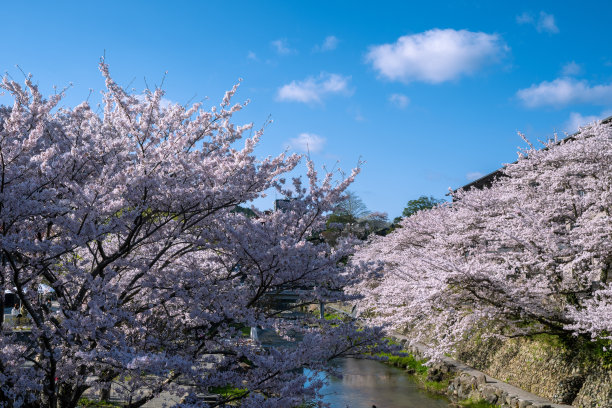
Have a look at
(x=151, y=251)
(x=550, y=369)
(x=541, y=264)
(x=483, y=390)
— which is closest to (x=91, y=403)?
(x=151, y=251)

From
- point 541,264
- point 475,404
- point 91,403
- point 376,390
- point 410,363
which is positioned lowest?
point 376,390

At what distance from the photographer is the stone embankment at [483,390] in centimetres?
1049

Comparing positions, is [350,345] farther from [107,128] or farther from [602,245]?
[602,245]

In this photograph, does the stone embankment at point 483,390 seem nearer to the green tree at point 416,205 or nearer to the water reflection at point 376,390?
the water reflection at point 376,390

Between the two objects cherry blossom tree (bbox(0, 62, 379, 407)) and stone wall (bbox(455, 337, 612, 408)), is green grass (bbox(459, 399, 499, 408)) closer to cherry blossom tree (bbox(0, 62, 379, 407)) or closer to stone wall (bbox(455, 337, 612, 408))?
stone wall (bbox(455, 337, 612, 408))

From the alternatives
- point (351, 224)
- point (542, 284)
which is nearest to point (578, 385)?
point (542, 284)

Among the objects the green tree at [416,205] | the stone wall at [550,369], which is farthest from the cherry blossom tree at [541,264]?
the green tree at [416,205]

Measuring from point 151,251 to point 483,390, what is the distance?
920 centimetres

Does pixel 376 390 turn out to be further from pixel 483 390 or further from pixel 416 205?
pixel 416 205

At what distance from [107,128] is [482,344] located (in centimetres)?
1219

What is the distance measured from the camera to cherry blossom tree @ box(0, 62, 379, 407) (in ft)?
16.4

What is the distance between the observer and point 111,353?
450 cm

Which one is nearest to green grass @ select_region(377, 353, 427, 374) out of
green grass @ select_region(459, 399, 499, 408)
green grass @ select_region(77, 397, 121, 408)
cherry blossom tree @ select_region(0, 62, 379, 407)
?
green grass @ select_region(459, 399, 499, 408)

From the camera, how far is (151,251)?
706 cm
